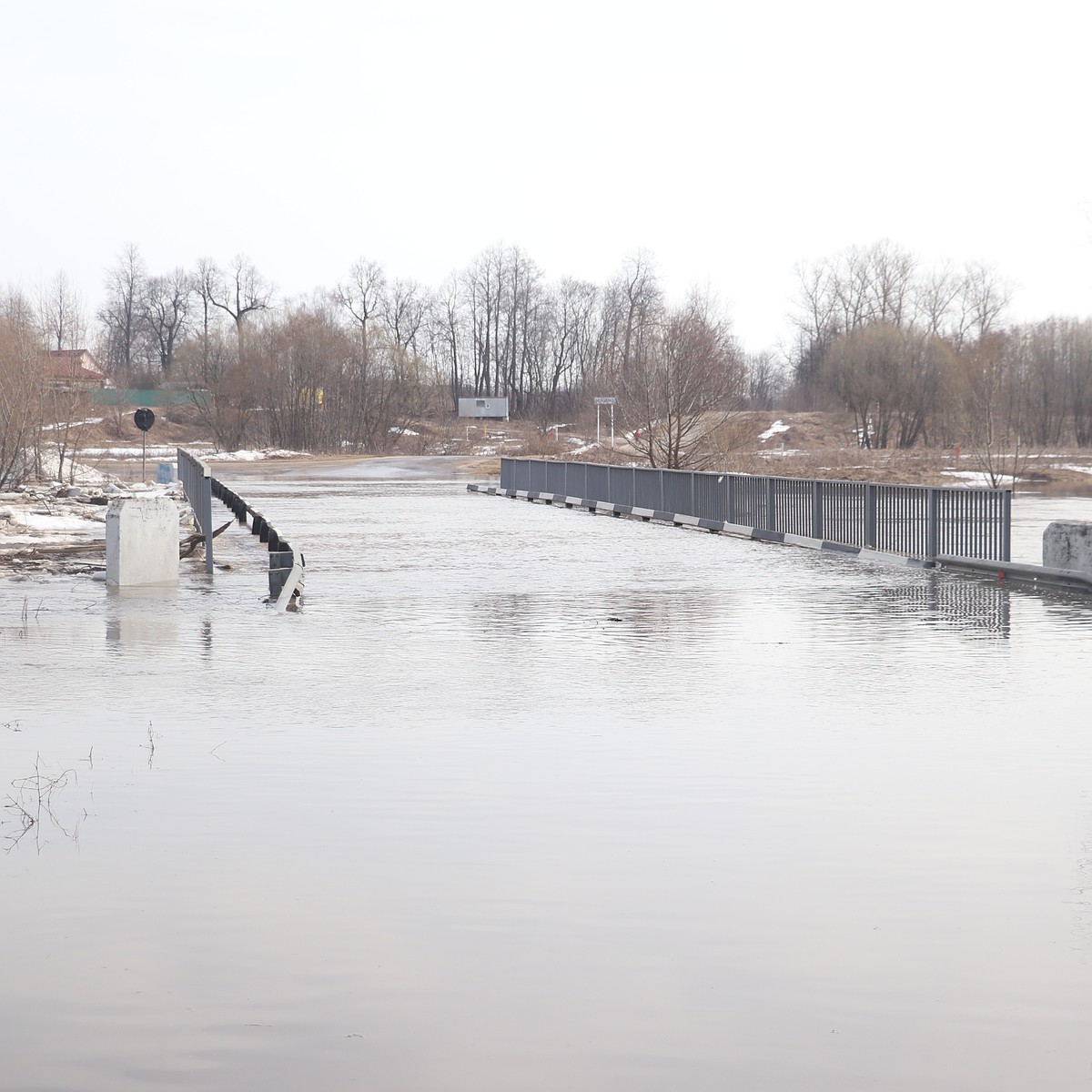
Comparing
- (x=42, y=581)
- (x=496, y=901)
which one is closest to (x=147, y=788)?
(x=496, y=901)

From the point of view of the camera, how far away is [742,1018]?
15.7ft

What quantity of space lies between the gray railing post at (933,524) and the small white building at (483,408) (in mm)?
118174

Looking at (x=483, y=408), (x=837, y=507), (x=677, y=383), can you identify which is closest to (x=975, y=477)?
(x=677, y=383)

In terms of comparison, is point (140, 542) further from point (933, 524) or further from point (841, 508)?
point (841, 508)

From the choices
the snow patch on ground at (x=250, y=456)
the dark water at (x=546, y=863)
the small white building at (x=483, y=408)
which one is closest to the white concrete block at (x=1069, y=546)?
the dark water at (x=546, y=863)

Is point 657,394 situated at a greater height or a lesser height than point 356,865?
greater

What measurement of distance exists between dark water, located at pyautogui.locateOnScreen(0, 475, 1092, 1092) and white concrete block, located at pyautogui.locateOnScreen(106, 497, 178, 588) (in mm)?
5277

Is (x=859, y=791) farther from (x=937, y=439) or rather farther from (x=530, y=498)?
(x=937, y=439)

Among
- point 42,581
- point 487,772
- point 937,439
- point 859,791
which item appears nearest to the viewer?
point 859,791

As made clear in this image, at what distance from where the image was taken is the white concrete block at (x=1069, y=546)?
19578mm

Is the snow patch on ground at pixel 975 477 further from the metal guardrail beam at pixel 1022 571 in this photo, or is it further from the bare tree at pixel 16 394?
the metal guardrail beam at pixel 1022 571

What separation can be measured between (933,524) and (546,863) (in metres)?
17.3

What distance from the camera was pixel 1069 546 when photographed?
19.9m

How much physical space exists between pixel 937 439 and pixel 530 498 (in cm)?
6322
